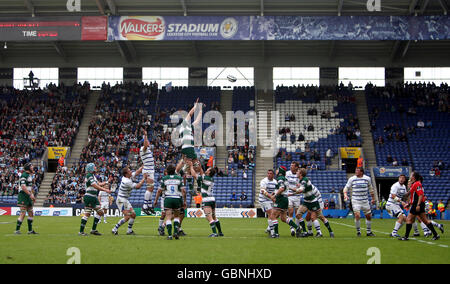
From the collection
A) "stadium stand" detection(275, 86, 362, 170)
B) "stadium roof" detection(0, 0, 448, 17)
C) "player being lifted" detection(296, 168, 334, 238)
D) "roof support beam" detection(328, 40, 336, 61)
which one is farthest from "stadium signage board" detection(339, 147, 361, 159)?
"player being lifted" detection(296, 168, 334, 238)

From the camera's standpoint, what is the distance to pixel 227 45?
49406 millimetres

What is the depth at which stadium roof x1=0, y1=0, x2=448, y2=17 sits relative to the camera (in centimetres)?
4119

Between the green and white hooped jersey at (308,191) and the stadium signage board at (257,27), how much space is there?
2351 centimetres

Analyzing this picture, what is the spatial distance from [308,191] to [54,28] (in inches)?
1132

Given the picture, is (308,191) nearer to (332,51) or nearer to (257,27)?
(257,27)

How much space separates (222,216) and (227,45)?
19141mm

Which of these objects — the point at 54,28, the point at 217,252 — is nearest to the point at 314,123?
the point at 54,28

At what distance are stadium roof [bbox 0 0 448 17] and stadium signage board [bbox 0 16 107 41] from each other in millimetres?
2326

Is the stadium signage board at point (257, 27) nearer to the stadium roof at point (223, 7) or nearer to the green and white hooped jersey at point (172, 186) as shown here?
the stadium roof at point (223, 7)

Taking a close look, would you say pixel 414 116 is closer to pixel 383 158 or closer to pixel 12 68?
pixel 383 158

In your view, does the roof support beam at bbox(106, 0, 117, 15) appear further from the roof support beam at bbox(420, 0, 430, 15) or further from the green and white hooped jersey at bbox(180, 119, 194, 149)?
the green and white hooped jersey at bbox(180, 119, 194, 149)

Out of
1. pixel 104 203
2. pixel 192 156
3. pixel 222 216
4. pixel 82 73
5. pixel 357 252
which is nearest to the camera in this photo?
pixel 357 252
